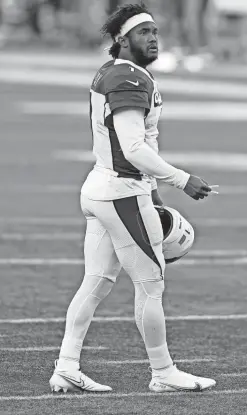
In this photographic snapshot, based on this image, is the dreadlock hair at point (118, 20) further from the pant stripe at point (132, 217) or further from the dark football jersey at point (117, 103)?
the pant stripe at point (132, 217)

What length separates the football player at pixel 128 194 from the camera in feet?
21.0

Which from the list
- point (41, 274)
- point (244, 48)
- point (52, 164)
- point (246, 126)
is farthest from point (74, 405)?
point (244, 48)

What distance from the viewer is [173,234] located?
22.5 feet

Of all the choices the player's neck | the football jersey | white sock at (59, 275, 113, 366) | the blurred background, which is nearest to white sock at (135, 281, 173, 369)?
white sock at (59, 275, 113, 366)

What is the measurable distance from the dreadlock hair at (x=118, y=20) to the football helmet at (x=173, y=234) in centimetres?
97

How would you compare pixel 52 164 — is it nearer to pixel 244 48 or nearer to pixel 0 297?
pixel 0 297

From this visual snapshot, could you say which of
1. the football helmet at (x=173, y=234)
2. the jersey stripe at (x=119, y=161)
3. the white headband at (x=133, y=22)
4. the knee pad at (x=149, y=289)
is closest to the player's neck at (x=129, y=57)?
the white headband at (x=133, y=22)

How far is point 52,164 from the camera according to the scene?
1962 cm

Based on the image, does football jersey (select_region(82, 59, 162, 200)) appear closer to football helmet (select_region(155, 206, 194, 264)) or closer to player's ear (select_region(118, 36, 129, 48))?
player's ear (select_region(118, 36, 129, 48))

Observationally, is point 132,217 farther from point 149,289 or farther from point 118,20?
point 118,20

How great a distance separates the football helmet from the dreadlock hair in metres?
0.97

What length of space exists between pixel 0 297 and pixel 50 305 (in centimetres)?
49

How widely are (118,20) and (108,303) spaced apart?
11.4 ft

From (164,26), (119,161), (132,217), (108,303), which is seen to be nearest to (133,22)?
(119,161)
